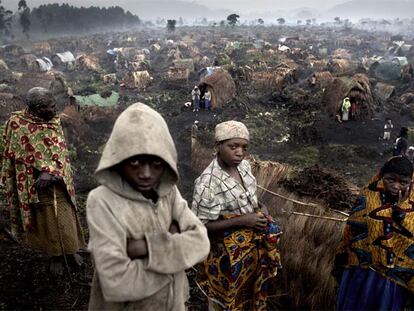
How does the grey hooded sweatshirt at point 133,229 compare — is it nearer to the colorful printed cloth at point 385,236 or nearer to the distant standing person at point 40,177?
the colorful printed cloth at point 385,236

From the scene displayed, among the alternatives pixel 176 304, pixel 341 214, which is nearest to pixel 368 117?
pixel 341 214

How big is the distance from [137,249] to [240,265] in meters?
1.14

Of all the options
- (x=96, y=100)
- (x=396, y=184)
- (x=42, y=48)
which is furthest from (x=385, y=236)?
(x=42, y=48)

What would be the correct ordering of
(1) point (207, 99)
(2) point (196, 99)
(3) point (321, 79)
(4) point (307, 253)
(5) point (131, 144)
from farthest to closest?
1. (3) point (321, 79)
2. (1) point (207, 99)
3. (2) point (196, 99)
4. (4) point (307, 253)
5. (5) point (131, 144)

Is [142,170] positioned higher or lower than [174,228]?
higher

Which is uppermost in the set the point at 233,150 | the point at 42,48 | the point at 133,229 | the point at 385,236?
the point at 42,48

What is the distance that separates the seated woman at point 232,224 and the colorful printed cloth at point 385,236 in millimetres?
596

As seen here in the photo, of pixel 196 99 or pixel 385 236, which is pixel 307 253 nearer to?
pixel 385 236

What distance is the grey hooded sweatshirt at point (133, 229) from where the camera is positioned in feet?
4.57

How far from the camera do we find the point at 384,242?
229cm

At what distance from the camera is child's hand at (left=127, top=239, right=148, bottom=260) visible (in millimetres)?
1456

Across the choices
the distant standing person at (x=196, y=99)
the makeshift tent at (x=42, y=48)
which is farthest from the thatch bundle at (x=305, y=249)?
the makeshift tent at (x=42, y=48)

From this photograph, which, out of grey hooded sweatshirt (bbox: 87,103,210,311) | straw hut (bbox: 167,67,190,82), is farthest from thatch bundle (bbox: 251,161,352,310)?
straw hut (bbox: 167,67,190,82)

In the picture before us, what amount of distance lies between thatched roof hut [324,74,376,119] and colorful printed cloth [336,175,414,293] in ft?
40.8
